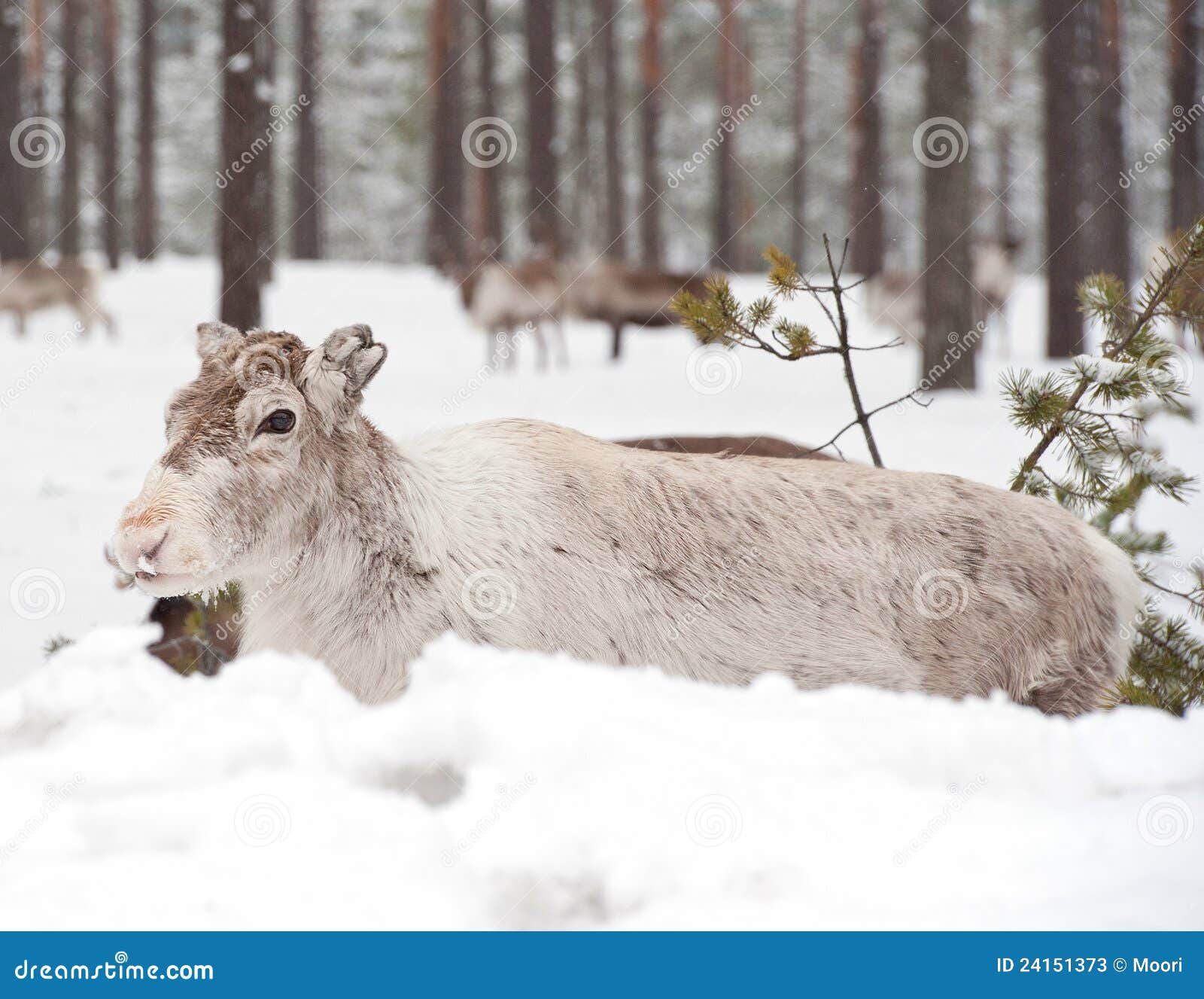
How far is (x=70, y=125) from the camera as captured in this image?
21.9m

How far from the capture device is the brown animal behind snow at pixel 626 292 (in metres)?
18.6

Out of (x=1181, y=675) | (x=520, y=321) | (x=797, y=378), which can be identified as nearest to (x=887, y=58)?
(x=520, y=321)

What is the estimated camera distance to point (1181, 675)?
13.8 ft

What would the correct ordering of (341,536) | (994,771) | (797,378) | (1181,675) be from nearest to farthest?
(994,771) → (341,536) → (1181,675) → (797,378)

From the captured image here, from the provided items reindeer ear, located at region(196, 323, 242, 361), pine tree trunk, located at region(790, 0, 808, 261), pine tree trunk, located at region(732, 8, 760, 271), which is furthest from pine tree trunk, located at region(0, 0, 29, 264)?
reindeer ear, located at region(196, 323, 242, 361)

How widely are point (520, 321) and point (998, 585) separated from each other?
560 inches

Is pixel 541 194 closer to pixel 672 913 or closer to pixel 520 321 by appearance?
pixel 520 321

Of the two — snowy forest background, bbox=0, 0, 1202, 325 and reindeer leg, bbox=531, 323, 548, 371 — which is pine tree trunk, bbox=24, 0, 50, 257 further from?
reindeer leg, bbox=531, 323, 548, 371

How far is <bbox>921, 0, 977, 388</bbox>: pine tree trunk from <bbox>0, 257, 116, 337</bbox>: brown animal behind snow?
38.7ft

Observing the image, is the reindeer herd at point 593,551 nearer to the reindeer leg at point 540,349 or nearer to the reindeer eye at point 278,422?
the reindeer eye at point 278,422

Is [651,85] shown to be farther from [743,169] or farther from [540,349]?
[540,349]

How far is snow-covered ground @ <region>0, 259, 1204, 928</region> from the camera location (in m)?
2.45

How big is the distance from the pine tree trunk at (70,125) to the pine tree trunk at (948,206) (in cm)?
1607
